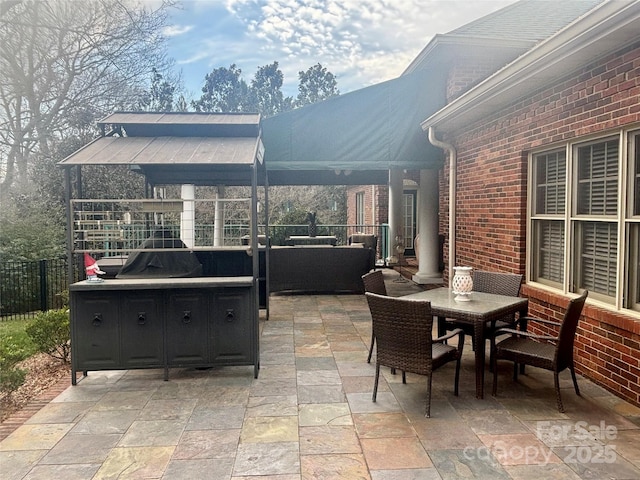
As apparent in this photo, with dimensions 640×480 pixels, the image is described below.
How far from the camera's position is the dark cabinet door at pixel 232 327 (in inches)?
160

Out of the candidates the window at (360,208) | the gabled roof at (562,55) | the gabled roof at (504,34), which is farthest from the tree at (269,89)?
the gabled roof at (562,55)

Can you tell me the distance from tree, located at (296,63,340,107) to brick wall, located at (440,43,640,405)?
2107 centimetres

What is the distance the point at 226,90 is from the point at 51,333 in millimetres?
22506

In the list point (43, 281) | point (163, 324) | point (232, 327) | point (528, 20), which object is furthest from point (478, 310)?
point (43, 281)

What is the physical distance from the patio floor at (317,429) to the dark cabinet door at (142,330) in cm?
24

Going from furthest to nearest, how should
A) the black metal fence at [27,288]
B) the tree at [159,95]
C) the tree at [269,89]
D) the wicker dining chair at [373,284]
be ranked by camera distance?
the tree at [269,89], the tree at [159,95], the black metal fence at [27,288], the wicker dining chair at [373,284]

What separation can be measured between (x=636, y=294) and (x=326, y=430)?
2602 millimetres

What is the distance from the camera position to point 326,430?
308cm

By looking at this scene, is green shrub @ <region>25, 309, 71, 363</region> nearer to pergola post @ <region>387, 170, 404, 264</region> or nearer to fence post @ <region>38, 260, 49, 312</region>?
fence post @ <region>38, 260, 49, 312</region>

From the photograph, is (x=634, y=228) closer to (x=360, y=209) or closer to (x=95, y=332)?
(x=95, y=332)

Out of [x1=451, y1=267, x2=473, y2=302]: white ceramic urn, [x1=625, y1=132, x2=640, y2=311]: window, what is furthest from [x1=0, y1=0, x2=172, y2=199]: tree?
[x1=625, y1=132, x2=640, y2=311]: window

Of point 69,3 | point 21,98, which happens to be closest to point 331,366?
point 69,3

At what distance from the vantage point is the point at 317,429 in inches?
122

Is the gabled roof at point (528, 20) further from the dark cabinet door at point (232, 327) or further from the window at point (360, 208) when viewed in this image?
the window at point (360, 208)
